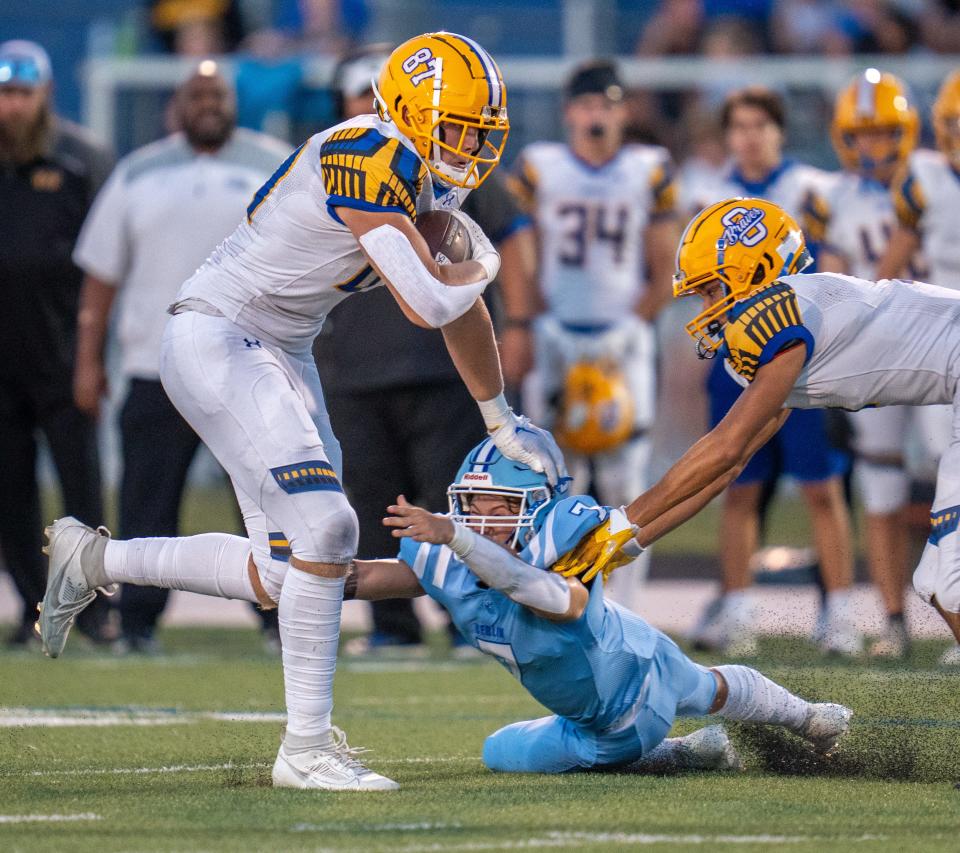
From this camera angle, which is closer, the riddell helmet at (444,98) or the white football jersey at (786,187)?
the riddell helmet at (444,98)

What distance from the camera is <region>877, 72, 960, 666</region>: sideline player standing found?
7.36 metres

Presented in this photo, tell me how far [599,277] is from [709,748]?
3.72 m

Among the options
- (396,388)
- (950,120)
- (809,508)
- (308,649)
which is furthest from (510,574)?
(950,120)

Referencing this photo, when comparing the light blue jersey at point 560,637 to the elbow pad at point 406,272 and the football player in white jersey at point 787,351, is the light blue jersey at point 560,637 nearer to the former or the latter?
the football player in white jersey at point 787,351

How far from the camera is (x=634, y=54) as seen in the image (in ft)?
42.1

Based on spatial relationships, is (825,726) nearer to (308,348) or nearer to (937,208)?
(308,348)

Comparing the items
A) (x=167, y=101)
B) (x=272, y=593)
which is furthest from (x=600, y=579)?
(x=167, y=101)

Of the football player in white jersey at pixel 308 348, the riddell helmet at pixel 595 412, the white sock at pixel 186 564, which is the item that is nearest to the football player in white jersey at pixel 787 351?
the football player in white jersey at pixel 308 348

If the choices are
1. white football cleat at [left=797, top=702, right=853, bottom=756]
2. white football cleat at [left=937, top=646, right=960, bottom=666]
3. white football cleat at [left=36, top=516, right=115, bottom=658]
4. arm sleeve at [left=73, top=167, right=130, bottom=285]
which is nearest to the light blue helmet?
white football cleat at [left=797, top=702, right=853, bottom=756]

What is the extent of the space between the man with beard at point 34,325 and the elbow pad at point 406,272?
11.7 feet

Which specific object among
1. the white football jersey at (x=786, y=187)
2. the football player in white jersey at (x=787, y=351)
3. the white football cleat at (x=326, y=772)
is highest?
the white football jersey at (x=786, y=187)

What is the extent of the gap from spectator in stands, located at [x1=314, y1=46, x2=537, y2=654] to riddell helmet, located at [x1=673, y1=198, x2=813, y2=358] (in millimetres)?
2534

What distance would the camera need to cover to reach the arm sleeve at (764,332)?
4.42 m

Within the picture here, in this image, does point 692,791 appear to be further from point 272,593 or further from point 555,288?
point 555,288
